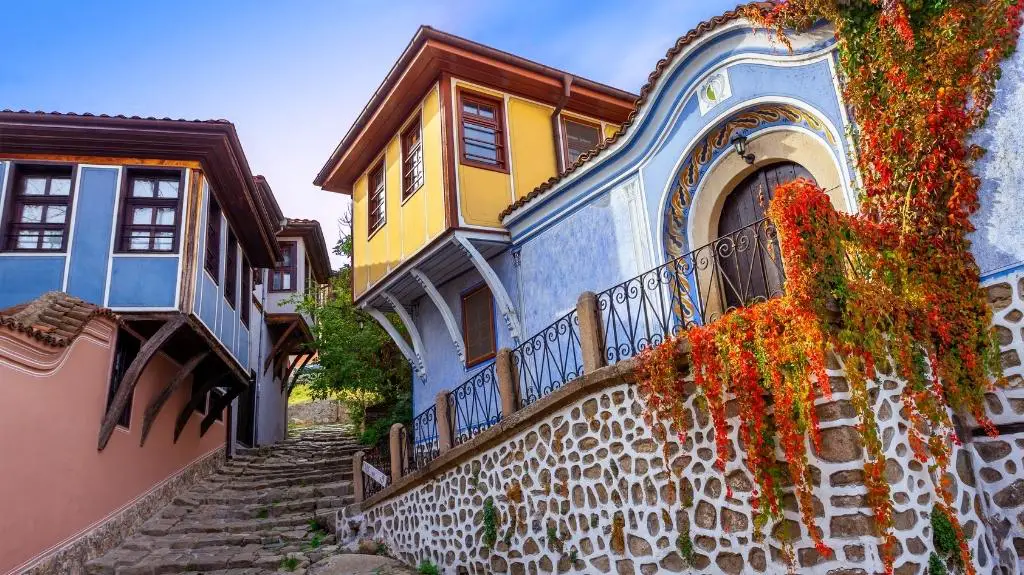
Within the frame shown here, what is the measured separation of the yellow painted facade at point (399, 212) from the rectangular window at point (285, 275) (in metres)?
7.18

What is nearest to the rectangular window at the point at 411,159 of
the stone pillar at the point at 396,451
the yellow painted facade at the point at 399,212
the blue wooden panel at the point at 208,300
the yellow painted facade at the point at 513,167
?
the yellow painted facade at the point at 399,212

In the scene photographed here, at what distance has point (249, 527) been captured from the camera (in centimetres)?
963

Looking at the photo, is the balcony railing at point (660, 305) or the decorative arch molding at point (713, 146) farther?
the decorative arch molding at point (713, 146)

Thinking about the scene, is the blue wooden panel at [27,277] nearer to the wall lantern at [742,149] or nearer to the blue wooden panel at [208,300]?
the blue wooden panel at [208,300]

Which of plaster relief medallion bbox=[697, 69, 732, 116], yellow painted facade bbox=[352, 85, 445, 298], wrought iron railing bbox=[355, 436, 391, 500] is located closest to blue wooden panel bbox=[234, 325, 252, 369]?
yellow painted facade bbox=[352, 85, 445, 298]

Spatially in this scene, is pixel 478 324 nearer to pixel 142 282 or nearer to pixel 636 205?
pixel 636 205

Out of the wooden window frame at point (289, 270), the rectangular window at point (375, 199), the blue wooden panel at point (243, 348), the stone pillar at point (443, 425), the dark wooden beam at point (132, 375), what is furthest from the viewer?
the wooden window frame at point (289, 270)

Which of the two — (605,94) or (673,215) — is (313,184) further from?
(673,215)

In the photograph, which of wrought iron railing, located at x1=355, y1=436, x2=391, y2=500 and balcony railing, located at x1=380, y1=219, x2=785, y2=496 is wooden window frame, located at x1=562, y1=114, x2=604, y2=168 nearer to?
balcony railing, located at x1=380, y1=219, x2=785, y2=496

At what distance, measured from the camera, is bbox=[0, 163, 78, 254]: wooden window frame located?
9188 millimetres

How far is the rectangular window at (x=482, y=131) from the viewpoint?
997 centimetres

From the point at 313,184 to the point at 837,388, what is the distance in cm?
1109

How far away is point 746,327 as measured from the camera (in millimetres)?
4578

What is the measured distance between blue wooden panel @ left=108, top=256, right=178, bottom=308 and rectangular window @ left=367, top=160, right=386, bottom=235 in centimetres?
357
